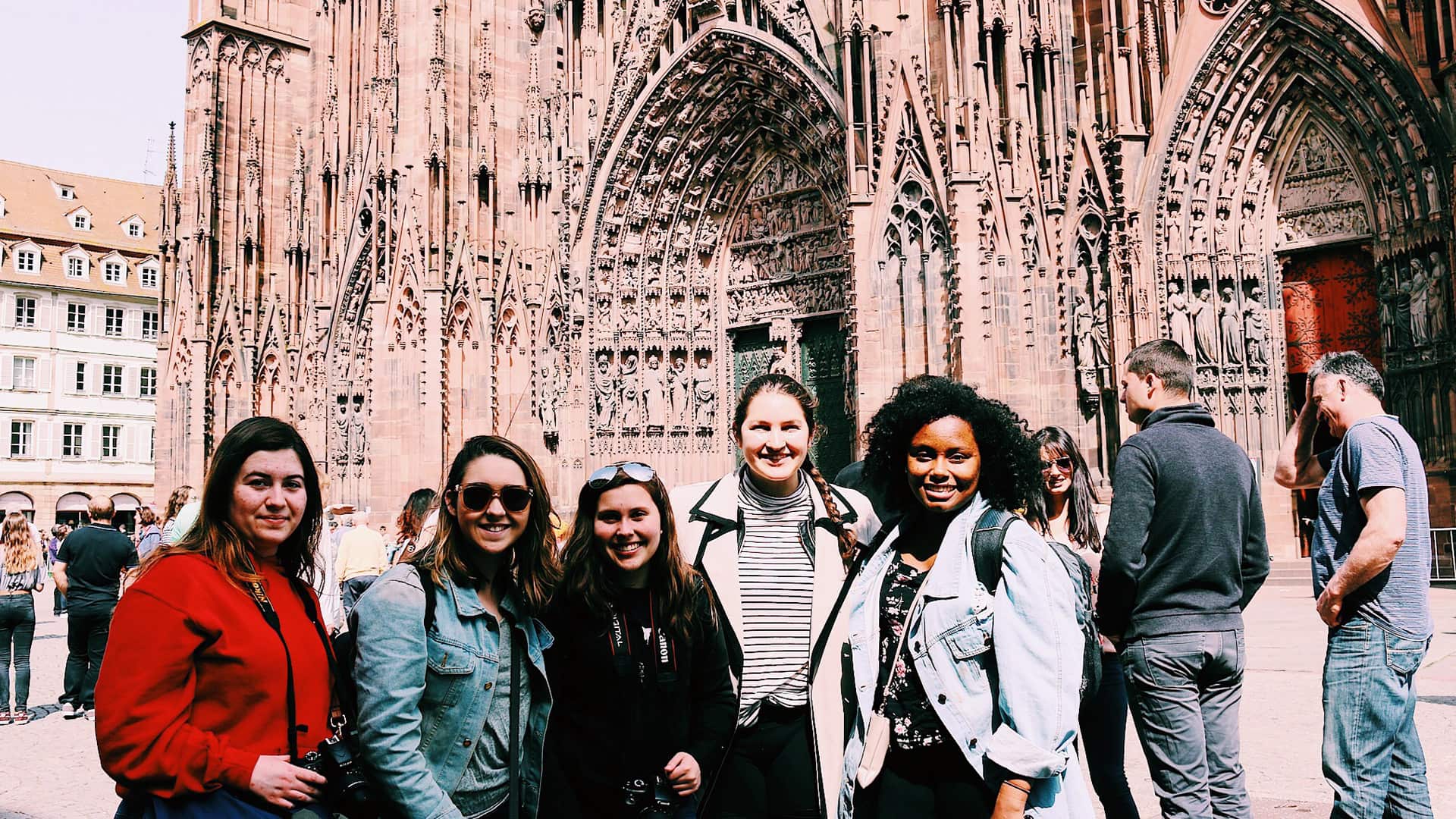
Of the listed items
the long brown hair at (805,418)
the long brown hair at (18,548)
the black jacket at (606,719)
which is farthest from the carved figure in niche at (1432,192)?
the long brown hair at (18,548)

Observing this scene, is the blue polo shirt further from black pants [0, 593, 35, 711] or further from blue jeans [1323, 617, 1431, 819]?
black pants [0, 593, 35, 711]

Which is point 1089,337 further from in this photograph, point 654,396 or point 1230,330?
point 654,396

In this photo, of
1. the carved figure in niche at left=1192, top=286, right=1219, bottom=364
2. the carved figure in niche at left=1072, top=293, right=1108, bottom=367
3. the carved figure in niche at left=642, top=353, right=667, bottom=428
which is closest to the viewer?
the carved figure in niche at left=1072, top=293, right=1108, bottom=367

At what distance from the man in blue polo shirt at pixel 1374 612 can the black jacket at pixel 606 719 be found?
2272mm

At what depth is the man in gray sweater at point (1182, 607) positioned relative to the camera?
3.87 m

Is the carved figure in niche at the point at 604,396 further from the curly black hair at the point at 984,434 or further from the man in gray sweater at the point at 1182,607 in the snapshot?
the curly black hair at the point at 984,434

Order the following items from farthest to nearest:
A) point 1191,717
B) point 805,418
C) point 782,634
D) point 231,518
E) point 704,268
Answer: point 704,268
point 1191,717
point 805,418
point 782,634
point 231,518

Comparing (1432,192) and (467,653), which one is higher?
(1432,192)

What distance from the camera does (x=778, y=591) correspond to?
11.9 ft

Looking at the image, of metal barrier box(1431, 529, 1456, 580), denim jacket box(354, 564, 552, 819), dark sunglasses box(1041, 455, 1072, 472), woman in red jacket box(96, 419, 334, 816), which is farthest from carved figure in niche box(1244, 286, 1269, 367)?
woman in red jacket box(96, 419, 334, 816)

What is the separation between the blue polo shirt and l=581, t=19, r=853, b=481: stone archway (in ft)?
44.9

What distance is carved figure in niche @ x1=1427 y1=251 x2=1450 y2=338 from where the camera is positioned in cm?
1259

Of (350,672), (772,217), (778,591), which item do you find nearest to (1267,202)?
(772,217)

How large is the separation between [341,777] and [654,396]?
644 inches
